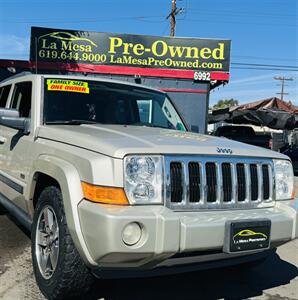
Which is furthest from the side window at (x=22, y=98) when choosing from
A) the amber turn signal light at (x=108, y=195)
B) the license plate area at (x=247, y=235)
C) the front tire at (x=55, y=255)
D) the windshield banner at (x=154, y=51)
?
the windshield banner at (x=154, y=51)


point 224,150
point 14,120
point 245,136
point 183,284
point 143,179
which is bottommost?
point 183,284

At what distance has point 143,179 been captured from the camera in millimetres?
3219

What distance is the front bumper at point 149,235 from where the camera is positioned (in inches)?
118

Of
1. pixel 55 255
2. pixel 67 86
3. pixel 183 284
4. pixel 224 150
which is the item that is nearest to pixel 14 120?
pixel 67 86

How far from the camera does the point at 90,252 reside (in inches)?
123

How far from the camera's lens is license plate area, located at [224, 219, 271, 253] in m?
3.30

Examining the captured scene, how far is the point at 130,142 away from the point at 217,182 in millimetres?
710

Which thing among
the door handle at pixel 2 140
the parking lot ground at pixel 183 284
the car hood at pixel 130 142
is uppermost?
the car hood at pixel 130 142

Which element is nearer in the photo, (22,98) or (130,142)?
(130,142)

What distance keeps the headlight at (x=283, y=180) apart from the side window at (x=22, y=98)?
2.47 metres

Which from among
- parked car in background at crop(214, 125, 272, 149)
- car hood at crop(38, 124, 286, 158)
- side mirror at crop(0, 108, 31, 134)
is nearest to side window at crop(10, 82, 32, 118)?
side mirror at crop(0, 108, 31, 134)

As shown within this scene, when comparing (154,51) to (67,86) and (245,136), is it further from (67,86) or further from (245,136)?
(67,86)

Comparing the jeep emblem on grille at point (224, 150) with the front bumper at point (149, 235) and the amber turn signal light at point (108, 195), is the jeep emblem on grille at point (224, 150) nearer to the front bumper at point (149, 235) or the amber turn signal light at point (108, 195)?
the front bumper at point (149, 235)

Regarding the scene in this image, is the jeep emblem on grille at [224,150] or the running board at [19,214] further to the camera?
the running board at [19,214]
